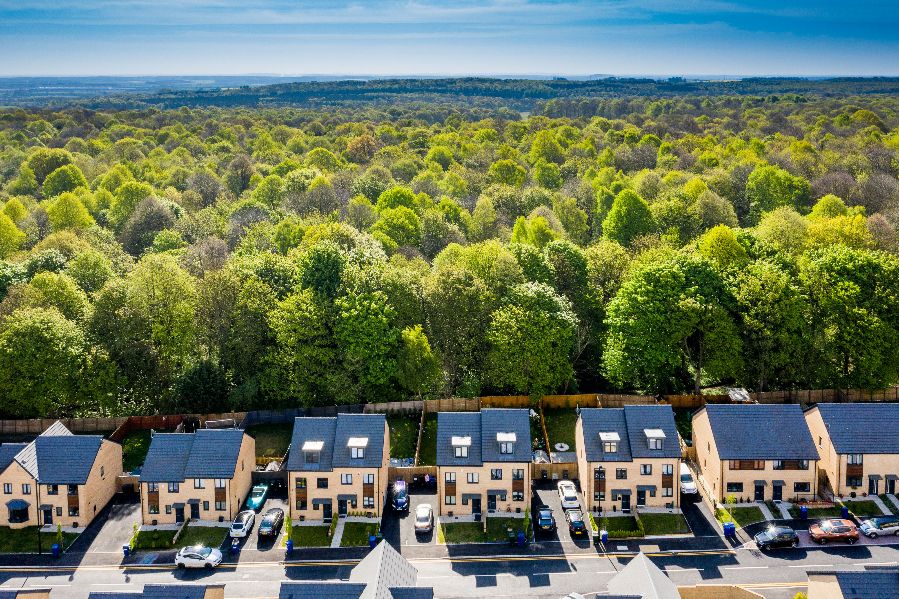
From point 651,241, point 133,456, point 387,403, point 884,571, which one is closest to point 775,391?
point 651,241

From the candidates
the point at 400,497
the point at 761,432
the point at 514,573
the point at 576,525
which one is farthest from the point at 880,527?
the point at 400,497

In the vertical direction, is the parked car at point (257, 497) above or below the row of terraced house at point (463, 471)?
below

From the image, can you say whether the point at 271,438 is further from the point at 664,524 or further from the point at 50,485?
the point at 664,524

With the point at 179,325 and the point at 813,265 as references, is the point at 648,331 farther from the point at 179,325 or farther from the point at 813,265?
the point at 179,325

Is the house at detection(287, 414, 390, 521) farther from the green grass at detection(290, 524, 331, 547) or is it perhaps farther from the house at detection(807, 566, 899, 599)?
the house at detection(807, 566, 899, 599)

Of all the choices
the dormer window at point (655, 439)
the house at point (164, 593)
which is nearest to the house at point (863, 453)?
the dormer window at point (655, 439)

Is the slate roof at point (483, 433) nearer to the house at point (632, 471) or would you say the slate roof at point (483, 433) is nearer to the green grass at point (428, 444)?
the house at point (632, 471)
